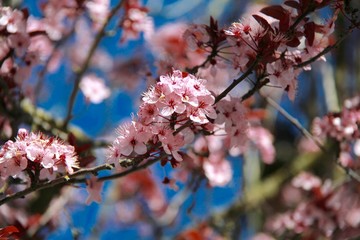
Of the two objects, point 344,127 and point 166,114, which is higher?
point 166,114

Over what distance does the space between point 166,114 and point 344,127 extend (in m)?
1.23

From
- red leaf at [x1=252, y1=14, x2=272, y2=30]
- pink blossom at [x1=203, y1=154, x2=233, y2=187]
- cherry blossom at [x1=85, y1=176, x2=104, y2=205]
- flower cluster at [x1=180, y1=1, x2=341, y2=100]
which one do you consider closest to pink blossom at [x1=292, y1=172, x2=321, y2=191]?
pink blossom at [x1=203, y1=154, x2=233, y2=187]

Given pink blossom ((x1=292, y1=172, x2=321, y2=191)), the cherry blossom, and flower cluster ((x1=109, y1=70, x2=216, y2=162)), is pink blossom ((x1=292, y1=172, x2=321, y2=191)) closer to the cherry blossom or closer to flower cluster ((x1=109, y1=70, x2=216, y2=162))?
the cherry blossom

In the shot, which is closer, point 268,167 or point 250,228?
point 250,228

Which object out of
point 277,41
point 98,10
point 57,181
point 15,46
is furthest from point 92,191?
point 98,10

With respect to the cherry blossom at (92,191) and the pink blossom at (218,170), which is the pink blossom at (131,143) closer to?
the cherry blossom at (92,191)

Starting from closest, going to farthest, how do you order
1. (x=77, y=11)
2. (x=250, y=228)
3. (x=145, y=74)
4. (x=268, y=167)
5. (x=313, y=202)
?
(x=145, y=74), (x=77, y=11), (x=313, y=202), (x=250, y=228), (x=268, y=167)

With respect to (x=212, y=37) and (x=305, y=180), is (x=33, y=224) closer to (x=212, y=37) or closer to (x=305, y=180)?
(x=212, y=37)

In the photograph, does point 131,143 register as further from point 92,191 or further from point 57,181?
point 92,191

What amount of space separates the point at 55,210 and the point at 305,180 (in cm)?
153

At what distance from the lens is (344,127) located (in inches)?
105

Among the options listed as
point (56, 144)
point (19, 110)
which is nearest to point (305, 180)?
point (19, 110)

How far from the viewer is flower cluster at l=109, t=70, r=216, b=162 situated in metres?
1.72

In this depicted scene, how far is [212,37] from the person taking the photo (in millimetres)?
2123
